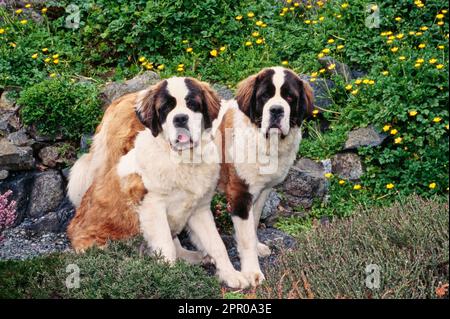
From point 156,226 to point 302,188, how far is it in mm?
1831

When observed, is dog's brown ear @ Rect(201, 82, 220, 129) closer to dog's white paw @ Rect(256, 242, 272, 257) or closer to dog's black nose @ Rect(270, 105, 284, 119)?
dog's black nose @ Rect(270, 105, 284, 119)

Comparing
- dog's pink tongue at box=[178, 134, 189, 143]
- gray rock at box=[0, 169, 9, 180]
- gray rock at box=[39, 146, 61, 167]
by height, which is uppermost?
dog's pink tongue at box=[178, 134, 189, 143]

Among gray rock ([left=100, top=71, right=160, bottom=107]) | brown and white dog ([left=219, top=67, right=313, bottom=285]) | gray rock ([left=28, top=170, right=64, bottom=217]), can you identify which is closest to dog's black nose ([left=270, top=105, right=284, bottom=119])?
brown and white dog ([left=219, top=67, right=313, bottom=285])

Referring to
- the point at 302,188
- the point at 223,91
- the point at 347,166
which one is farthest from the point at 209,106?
the point at 347,166

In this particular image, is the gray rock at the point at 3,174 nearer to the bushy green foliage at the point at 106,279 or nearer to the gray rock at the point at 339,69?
the bushy green foliage at the point at 106,279

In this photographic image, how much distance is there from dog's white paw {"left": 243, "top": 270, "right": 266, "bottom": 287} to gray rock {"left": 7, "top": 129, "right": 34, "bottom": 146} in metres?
2.68

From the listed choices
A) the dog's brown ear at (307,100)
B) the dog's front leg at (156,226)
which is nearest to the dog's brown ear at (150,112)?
the dog's front leg at (156,226)

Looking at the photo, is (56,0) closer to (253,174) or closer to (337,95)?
(337,95)

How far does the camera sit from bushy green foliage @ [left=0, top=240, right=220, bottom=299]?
4.77 m

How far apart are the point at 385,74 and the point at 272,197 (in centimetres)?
163

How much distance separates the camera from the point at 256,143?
586cm

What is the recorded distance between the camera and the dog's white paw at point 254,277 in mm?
5676

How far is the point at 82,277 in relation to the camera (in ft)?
16.1
